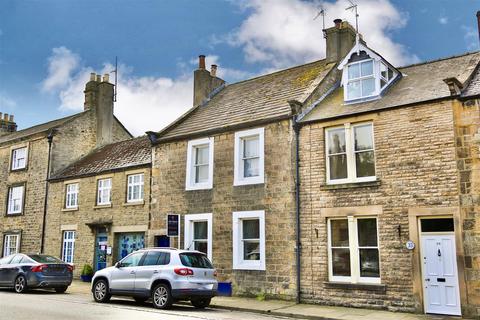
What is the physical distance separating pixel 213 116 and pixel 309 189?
21.2 ft

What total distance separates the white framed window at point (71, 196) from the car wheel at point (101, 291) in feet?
38.3

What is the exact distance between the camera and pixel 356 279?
14680mm

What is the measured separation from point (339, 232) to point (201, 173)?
638 centimetres

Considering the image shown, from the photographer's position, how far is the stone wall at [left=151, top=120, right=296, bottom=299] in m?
16.2

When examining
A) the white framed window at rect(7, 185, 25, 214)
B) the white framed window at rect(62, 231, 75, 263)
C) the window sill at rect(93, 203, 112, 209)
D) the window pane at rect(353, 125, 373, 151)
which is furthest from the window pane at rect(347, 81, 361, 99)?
the white framed window at rect(7, 185, 25, 214)

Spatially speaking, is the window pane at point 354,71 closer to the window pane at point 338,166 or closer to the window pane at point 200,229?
the window pane at point 338,166

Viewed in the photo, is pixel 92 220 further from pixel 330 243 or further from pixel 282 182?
pixel 330 243

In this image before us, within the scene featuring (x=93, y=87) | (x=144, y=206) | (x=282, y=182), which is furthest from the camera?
(x=93, y=87)

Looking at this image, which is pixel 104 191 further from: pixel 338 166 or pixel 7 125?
pixel 7 125

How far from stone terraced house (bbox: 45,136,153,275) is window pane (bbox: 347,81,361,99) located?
10.2 meters

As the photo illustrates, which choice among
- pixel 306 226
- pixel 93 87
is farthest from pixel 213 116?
pixel 93 87

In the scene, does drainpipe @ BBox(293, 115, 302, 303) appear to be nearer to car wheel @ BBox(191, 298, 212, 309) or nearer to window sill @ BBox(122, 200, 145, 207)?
car wheel @ BBox(191, 298, 212, 309)

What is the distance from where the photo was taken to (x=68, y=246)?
26094mm

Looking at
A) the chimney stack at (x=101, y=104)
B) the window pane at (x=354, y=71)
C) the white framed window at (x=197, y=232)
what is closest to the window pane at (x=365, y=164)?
the window pane at (x=354, y=71)
